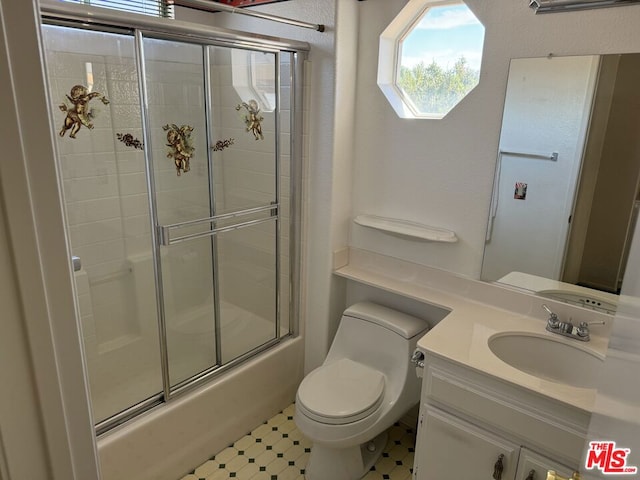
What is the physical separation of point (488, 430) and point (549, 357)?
16.3 inches

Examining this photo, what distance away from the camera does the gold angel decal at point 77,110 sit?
1957 mm

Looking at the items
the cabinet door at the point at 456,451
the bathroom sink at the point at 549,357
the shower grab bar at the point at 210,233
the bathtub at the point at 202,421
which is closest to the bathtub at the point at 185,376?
the bathtub at the point at 202,421

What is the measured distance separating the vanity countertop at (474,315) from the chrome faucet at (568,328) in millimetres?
22

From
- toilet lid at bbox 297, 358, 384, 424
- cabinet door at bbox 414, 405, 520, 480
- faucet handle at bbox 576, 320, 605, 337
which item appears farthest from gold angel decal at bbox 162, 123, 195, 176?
faucet handle at bbox 576, 320, 605, 337

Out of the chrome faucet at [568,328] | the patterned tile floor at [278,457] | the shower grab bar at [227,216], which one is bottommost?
the patterned tile floor at [278,457]

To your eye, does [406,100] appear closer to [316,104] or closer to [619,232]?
[316,104]

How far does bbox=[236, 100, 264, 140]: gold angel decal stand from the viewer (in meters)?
2.35

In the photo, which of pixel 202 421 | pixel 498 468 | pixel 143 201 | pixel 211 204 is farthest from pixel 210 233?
pixel 498 468

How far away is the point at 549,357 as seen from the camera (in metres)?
1.79

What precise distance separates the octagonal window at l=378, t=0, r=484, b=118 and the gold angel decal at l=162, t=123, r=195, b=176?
3.22 feet

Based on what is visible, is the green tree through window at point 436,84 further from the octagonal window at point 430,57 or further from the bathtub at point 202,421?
the bathtub at point 202,421

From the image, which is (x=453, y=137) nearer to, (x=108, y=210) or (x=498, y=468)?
(x=498, y=468)

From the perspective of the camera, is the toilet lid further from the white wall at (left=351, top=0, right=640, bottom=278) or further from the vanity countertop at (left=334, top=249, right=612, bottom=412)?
the white wall at (left=351, top=0, right=640, bottom=278)

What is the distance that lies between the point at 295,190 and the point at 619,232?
1474mm
